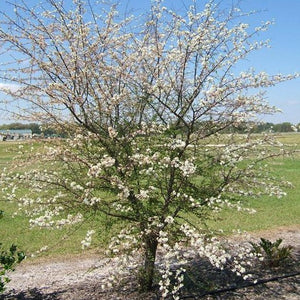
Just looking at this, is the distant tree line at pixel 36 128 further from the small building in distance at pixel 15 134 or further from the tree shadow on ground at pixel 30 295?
the tree shadow on ground at pixel 30 295

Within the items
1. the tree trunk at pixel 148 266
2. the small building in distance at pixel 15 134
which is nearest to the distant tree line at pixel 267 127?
the tree trunk at pixel 148 266

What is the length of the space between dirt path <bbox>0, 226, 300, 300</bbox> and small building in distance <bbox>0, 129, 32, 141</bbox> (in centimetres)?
203

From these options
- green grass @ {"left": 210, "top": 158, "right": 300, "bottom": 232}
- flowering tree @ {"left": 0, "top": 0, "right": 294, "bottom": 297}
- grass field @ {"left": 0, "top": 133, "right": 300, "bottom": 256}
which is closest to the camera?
flowering tree @ {"left": 0, "top": 0, "right": 294, "bottom": 297}

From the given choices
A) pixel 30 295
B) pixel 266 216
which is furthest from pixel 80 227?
pixel 266 216

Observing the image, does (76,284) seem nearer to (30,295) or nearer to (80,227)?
(30,295)

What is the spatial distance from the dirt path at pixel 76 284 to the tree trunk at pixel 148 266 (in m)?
0.17

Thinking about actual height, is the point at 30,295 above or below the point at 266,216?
above

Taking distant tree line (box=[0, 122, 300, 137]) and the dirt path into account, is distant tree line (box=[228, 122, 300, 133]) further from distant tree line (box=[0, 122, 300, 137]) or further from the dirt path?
the dirt path

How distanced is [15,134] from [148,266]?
2.66 meters

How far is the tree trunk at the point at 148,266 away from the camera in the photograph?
529 centimetres

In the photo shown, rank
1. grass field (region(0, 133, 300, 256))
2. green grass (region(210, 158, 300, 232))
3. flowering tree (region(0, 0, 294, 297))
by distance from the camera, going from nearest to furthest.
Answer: flowering tree (region(0, 0, 294, 297))
grass field (region(0, 133, 300, 256))
green grass (region(210, 158, 300, 232))

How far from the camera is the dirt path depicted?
18.1 feet

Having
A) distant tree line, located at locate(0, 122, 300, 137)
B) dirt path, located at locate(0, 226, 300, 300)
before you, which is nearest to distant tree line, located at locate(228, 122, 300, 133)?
distant tree line, located at locate(0, 122, 300, 137)

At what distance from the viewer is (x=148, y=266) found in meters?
5.50
